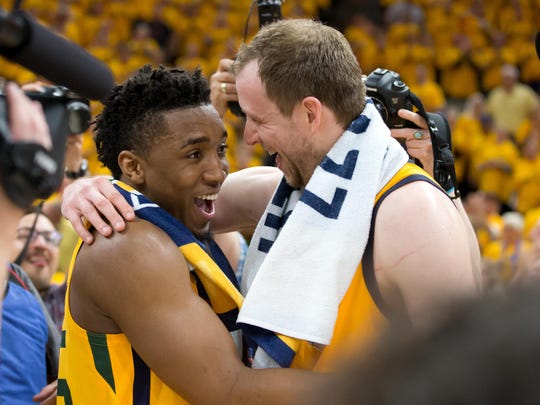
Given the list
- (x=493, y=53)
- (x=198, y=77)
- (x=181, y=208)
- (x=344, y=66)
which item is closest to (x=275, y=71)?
(x=344, y=66)

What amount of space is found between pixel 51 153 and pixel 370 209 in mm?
950

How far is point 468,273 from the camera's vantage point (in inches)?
85.9

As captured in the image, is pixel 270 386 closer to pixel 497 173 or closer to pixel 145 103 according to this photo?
pixel 145 103

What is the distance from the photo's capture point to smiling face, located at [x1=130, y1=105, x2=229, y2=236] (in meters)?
2.56

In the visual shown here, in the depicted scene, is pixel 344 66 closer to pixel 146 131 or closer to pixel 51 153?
pixel 146 131

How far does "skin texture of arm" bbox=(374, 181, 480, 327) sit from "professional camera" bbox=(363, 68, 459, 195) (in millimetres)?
530

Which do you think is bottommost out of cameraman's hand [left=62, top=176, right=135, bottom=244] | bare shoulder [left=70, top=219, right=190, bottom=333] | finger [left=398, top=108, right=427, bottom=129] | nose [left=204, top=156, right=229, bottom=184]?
bare shoulder [left=70, top=219, right=190, bottom=333]

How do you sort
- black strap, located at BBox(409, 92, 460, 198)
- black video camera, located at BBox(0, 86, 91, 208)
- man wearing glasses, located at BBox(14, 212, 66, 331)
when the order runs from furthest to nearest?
man wearing glasses, located at BBox(14, 212, 66, 331) < black strap, located at BBox(409, 92, 460, 198) < black video camera, located at BBox(0, 86, 91, 208)

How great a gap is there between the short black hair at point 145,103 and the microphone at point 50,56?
76 cm

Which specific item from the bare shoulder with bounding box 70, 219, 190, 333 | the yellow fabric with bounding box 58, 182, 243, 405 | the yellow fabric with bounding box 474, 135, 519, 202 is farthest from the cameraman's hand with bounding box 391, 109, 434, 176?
the yellow fabric with bounding box 474, 135, 519, 202

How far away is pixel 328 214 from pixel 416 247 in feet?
0.83

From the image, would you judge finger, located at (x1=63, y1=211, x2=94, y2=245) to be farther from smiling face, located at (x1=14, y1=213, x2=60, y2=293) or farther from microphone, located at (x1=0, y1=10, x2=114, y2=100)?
smiling face, located at (x1=14, y1=213, x2=60, y2=293)

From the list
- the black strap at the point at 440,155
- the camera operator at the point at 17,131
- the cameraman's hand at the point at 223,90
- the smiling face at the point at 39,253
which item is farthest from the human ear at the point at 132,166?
the smiling face at the point at 39,253

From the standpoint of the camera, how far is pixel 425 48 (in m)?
13.1
